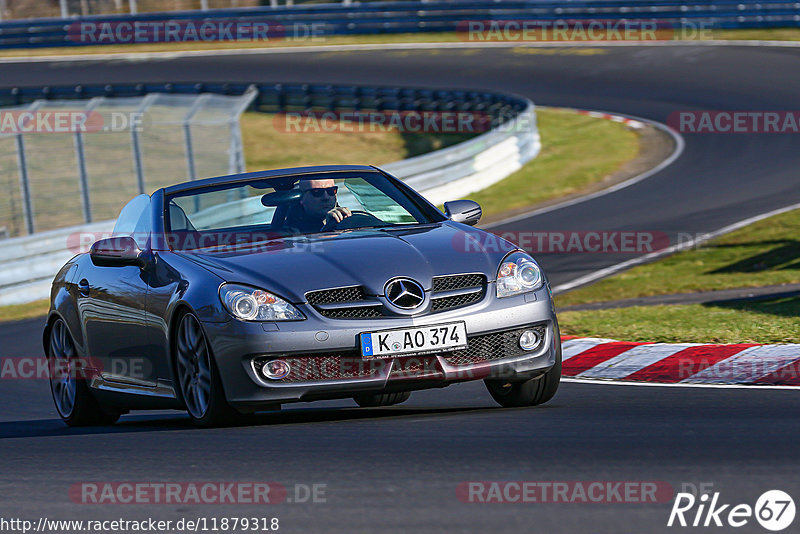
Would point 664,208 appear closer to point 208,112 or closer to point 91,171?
point 208,112

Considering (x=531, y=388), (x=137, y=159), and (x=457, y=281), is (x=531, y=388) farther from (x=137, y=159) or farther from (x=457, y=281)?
(x=137, y=159)

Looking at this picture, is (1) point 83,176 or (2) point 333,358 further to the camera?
(1) point 83,176

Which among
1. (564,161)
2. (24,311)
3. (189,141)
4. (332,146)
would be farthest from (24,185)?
(332,146)

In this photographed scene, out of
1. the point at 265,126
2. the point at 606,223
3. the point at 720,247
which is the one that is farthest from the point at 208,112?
the point at 265,126

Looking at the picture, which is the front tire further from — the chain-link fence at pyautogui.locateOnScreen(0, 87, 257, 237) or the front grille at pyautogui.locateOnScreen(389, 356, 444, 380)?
the chain-link fence at pyautogui.locateOnScreen(0, 87, 257, 237)

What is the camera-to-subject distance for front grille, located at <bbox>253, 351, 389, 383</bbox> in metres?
5.91

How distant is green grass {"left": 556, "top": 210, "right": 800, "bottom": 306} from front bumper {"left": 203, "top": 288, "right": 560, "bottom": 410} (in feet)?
21.8

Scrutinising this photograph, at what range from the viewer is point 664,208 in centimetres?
1823

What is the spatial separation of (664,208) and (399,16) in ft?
82.0

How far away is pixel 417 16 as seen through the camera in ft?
136

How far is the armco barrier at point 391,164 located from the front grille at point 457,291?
10956 mm

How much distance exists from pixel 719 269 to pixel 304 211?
7.70 meters

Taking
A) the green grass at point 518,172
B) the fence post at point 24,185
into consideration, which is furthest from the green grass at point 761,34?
the fence post at point 24,185

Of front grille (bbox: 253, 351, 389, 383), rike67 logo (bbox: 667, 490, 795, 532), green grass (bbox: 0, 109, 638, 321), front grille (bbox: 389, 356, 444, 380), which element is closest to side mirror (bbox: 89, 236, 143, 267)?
front grille (bbox: 253, 351, 389, 383)
